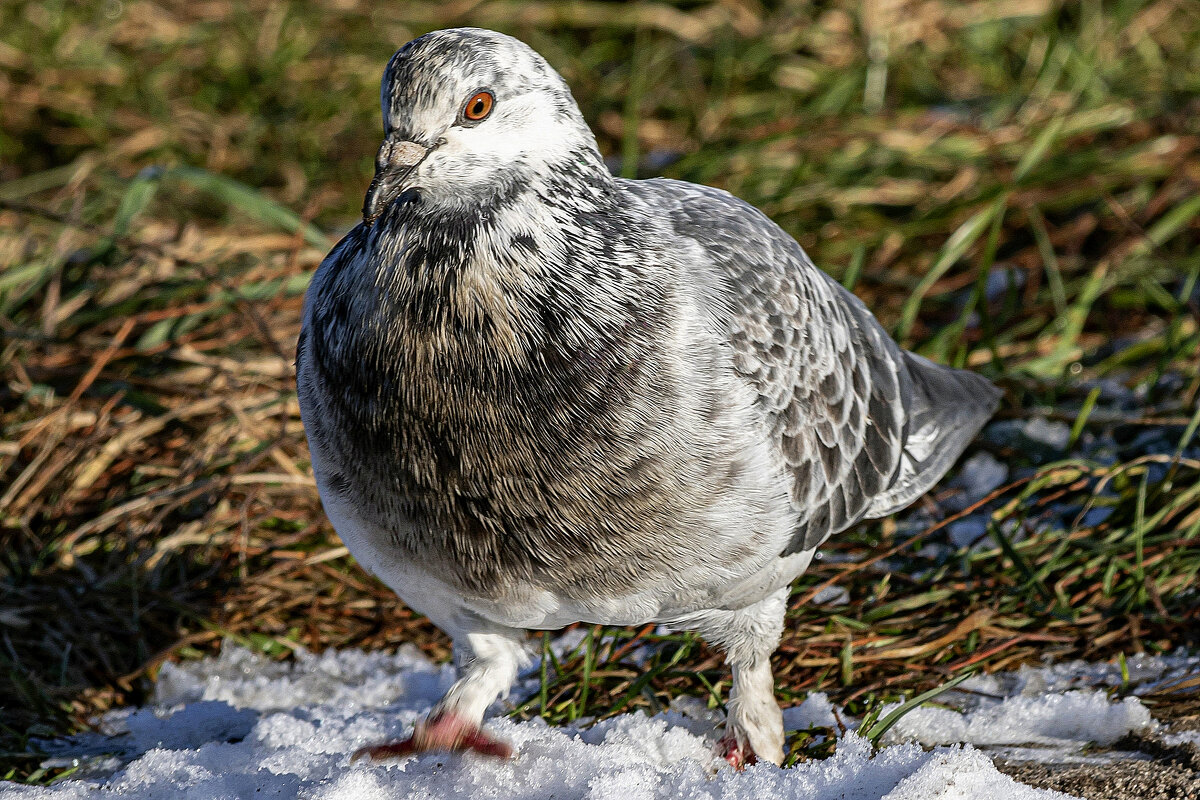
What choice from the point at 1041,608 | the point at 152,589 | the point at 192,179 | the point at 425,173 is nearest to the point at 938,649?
the point at 1041,608

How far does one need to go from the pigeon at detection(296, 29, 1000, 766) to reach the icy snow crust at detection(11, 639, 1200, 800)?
0.18 metres

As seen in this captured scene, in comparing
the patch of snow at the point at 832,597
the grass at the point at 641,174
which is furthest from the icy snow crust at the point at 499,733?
the patch of snow at the point at 832,597

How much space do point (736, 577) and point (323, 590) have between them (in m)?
1.84

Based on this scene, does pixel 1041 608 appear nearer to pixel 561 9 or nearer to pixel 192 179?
pixel 192 179

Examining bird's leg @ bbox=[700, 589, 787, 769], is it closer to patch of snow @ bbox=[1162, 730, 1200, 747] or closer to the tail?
the tail

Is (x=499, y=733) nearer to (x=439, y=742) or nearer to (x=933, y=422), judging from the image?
(x=439, y=742)

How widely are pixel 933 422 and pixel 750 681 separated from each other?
1.18m

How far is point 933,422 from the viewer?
3.92 metres

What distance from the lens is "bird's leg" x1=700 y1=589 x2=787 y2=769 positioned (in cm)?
322

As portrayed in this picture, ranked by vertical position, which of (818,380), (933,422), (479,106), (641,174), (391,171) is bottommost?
(933,422)

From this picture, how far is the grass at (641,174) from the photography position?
382 centimetres

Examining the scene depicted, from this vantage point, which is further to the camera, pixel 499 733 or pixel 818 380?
pixel 818 380

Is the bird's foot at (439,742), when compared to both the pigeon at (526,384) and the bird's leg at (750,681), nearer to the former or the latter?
the pigeon at (526,384)

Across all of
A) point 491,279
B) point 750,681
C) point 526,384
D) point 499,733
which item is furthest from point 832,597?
point 491,279
